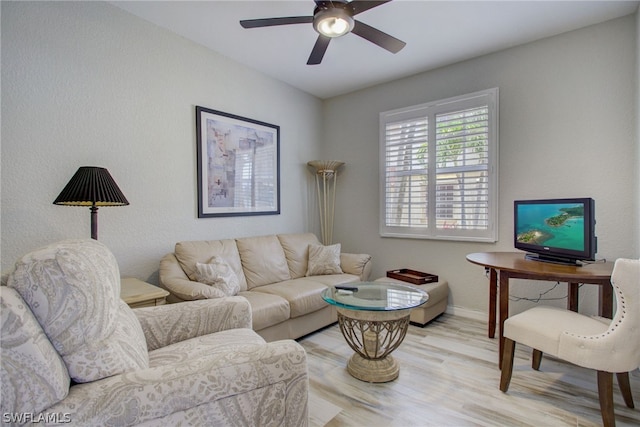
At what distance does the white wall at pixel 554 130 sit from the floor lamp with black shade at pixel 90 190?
2940 mm

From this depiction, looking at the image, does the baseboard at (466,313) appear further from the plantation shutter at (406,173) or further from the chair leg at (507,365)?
the chair leg at (507,365)

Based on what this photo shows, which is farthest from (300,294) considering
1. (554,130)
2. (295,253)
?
(554,130)

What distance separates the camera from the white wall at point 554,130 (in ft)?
8.43

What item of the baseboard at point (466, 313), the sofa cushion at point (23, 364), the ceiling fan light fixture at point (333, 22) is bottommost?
the baseboard at point (466, 313)

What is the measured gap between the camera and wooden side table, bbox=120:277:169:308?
6.34 ft

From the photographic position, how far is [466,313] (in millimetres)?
3355

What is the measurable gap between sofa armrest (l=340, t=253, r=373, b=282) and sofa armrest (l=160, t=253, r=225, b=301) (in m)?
1.66

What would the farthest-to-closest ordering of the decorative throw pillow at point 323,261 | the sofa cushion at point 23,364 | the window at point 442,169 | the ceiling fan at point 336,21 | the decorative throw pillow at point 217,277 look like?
the decorative throw pillow at point 323,261 → the window at point 442,169 → the decorative throw pillow at point 217,277 → the ceiling fan at point 336,21 → the sofa cushion at point 23,364

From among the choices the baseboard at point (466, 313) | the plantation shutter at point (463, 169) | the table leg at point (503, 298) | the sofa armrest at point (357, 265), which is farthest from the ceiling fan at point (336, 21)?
the baseboard at point (466, 313)

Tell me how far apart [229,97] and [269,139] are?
2.10 ft

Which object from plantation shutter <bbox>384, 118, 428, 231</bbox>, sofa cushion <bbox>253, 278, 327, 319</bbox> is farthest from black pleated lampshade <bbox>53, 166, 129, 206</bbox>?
plantation shutter <bbox>384, 118, 428, 231</bbox>

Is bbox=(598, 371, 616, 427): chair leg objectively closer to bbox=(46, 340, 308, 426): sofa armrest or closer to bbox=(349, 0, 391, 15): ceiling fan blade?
bbox=(46, 340, 308, 426): sofa armrest

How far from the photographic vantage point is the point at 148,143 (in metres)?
2.68

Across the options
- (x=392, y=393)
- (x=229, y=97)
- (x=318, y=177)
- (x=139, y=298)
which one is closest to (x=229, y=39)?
(x=229, y=97)
